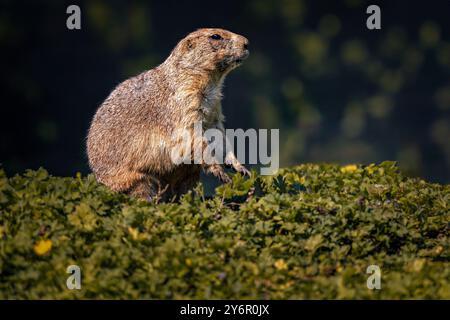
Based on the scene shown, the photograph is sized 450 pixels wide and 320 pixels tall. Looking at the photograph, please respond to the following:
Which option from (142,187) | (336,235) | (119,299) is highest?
(142,187)

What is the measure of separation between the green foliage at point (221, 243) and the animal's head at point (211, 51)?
1.38 metres

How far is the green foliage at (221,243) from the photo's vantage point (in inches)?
168

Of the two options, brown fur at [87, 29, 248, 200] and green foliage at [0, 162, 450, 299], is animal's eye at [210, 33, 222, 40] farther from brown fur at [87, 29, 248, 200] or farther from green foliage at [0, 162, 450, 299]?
green foliage at [0, 162, 450, 299]

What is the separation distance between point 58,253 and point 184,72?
107 inches

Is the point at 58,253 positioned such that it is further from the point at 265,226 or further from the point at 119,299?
the point at 265,226

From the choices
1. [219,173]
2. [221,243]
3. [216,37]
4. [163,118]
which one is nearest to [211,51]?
[216,37]

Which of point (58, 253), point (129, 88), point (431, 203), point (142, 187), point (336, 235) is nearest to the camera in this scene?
point (58, 253)

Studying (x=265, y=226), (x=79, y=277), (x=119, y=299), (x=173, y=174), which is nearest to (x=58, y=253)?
(x=79, y=277)

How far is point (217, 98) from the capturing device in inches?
270

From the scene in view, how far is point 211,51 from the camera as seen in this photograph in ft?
22.3

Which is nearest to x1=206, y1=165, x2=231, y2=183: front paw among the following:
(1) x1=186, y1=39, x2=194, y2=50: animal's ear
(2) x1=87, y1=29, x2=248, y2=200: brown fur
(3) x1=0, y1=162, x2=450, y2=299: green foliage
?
(2) x1=87, y1=29, x2=248, y2=200: brown fur

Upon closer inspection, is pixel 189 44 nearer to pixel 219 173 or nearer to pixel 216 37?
pixel 216 37

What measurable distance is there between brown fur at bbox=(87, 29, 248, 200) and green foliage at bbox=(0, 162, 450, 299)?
2.91 feet

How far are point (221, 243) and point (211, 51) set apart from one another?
2621 mm
